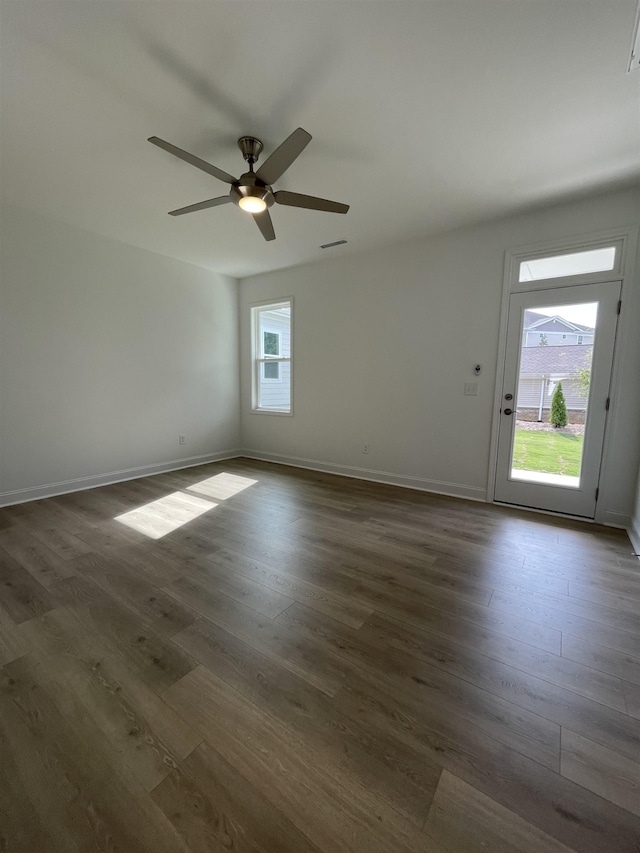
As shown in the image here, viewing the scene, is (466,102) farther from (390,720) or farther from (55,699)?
(55,699)

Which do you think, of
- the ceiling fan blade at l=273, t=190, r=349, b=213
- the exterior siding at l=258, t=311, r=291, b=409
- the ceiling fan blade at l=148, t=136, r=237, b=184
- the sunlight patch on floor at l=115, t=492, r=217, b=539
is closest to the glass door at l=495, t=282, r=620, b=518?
the ceiling fan blade at l=273, t=190, r=349, b=213

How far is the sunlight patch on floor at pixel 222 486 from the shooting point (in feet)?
11.8

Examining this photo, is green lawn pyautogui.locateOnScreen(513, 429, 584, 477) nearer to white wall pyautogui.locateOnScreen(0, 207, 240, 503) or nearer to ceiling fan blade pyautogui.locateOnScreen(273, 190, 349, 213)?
ceiling fan blade pyautogui.locateOnScreen(273, 190, 349, 213)

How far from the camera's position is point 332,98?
6.05ft

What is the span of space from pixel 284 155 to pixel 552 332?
2.66 meters

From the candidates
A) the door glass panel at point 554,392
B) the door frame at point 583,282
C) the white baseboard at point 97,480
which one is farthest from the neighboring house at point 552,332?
the white baseboard at point 97,480

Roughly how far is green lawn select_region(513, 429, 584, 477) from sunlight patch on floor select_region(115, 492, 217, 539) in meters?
3.03

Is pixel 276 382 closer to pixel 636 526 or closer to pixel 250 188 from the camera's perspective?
pixel 250 188

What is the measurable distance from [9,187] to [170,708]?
12.8 ft

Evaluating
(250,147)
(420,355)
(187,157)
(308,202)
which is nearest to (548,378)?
(420,355)

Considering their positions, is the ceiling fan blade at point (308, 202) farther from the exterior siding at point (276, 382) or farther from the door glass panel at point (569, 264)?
the exterior siding at point (276, 382)

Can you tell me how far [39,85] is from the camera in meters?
1.80

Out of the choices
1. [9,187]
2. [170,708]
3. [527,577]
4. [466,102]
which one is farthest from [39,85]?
[527,577]

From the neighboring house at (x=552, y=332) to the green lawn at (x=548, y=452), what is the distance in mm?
821
